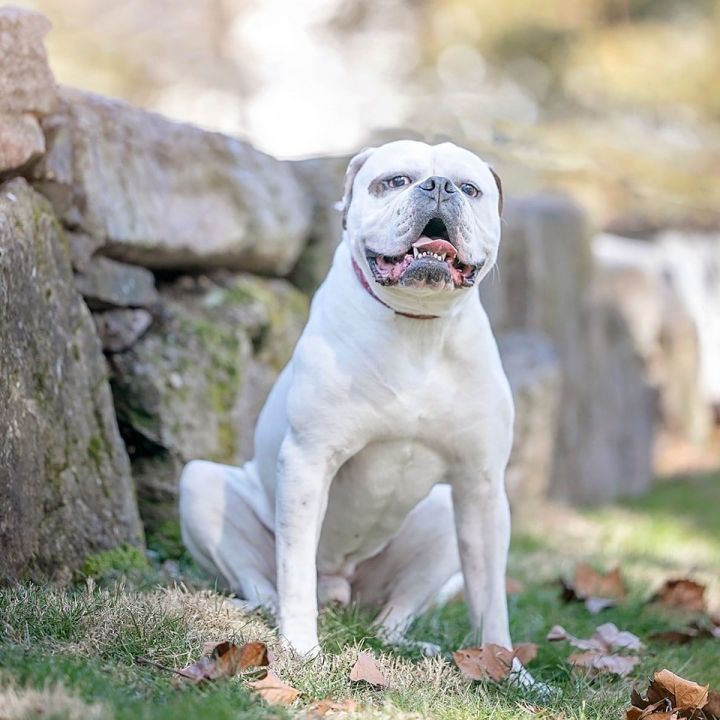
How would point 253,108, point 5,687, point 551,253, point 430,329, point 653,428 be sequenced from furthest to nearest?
point 253,108 < point 653,428 < point 551,253 < point 430,329 < point 5,687

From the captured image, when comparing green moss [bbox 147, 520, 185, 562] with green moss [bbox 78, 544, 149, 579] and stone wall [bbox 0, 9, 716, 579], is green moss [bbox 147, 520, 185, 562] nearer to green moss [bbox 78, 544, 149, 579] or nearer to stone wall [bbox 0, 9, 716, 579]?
stone wall [bbox 0, 9, 716, 579]

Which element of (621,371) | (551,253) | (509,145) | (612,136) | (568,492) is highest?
(612,136)

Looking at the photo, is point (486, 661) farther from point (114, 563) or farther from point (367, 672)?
point (114, 563)

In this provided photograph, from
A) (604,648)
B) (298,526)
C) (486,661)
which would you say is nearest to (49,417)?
(298,526)

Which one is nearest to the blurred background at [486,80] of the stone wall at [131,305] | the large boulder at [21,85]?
the stone wall at [131,305]

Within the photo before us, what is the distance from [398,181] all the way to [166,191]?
1647 millimetres

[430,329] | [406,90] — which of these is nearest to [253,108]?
[406,90]

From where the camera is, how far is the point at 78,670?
2.67 m

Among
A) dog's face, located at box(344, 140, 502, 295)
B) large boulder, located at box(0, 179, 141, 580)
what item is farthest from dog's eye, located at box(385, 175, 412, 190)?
large boulder, located at box(0, 179, 141, 580)

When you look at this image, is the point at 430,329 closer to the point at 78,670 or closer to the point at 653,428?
the point at 78,670

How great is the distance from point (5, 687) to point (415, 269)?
4.52 ft

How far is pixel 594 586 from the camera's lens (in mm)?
4969

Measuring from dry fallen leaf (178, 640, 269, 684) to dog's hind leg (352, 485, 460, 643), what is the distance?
39.9 inches

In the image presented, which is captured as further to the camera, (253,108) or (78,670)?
(253,108)
